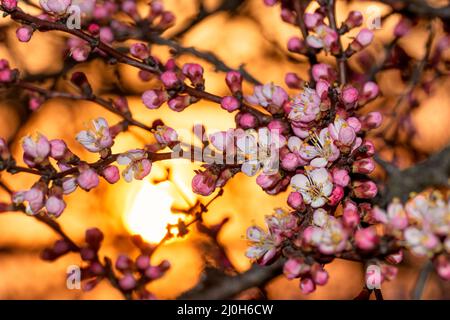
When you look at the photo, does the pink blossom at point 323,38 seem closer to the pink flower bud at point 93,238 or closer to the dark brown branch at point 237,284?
the dark brown branch at point 237,284

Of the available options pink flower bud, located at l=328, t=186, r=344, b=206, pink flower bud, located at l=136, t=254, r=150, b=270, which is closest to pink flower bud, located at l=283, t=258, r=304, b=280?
pink flower bud, located at l=328, t=186, r=344, b=206

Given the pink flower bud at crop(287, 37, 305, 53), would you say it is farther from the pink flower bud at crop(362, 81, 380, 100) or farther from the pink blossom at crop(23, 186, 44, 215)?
the pink blossom at crop(23, 186, 44, 215)

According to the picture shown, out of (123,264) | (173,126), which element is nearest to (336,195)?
(123,264)

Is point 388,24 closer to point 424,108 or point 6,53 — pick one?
point 424,108

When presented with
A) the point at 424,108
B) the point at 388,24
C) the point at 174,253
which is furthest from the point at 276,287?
the point at 388,24

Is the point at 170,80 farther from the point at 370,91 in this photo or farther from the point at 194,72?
the point at 370,91
